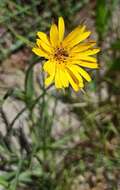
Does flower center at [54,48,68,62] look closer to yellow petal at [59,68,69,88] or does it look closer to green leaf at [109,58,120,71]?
yellow petal at [59,68,69,88]

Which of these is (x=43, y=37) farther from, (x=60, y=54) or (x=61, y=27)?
(x=60, y=54)

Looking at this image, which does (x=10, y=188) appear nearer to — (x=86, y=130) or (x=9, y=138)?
(x=9, y=138)

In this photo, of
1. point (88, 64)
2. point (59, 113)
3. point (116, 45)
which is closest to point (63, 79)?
point (88, 64)

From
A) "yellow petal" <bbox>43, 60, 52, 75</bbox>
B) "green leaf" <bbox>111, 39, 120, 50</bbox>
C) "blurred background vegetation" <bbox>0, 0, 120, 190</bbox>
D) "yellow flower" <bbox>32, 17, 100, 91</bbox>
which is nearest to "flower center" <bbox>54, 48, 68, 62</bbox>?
"yellow flower" <bbox>32, 17, 100, 91</bbox>

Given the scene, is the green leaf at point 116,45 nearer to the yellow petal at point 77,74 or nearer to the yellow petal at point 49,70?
the yellow petal at point 77,74

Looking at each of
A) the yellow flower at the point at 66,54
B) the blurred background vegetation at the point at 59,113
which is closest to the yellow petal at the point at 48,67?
the yellow flower at the point at 66,54

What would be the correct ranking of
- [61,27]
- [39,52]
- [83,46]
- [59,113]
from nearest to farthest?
[39,52]
[61,27]
[83,46]
[59,113]

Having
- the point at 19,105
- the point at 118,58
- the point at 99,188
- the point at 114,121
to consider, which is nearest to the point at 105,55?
the point at 118,58
